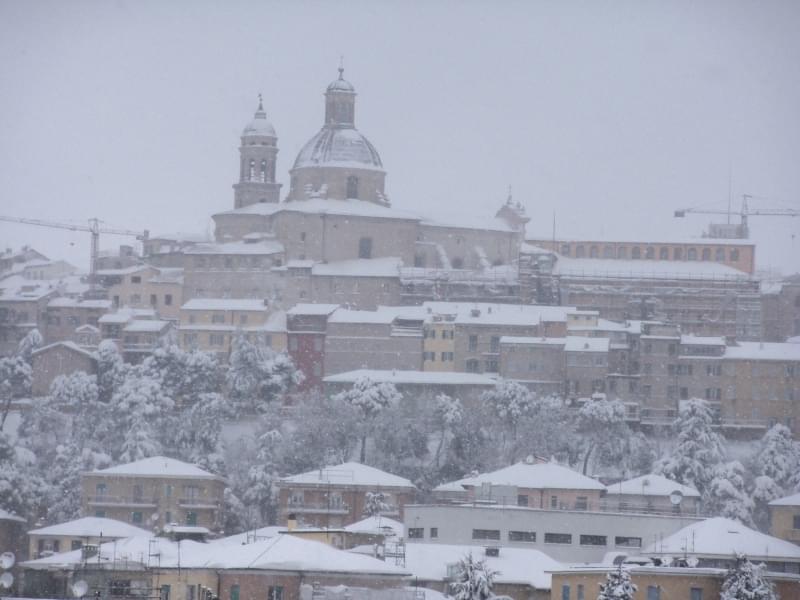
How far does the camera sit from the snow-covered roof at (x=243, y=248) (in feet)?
283

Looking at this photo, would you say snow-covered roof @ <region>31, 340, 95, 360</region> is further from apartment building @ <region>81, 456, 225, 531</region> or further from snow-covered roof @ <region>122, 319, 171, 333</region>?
apartment building @ <region>81, 456, 225, 531</region>

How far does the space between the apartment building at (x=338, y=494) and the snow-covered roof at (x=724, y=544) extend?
13271 mm

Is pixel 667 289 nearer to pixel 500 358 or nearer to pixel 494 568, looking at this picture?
pixel 500 358

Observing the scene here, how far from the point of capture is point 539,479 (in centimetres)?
5800

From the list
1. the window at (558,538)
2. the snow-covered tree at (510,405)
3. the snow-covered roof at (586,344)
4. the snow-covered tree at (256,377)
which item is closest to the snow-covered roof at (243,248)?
the snow-covered tree at (256,377)

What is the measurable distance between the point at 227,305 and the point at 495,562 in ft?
129

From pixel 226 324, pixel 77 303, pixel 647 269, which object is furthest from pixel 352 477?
pixel 647 269

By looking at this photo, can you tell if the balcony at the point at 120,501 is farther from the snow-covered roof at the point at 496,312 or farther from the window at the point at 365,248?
the window at the point at 365,248

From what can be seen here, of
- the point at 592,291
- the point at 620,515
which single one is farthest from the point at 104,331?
the point at 620,515

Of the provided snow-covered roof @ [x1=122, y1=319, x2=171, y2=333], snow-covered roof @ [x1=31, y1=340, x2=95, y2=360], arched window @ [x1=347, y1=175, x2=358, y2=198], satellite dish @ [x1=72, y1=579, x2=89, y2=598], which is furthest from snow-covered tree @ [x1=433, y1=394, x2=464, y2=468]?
satellite dish @ [x1=72, y1=579, x2=89, y2=598]

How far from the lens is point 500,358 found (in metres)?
78.4

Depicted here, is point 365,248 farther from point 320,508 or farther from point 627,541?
point 627,541

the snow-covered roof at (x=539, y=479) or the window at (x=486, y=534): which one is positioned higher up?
the snow-covered roof at (x=539, y=479)

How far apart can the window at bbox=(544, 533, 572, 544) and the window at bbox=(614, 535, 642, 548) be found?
1134mm
